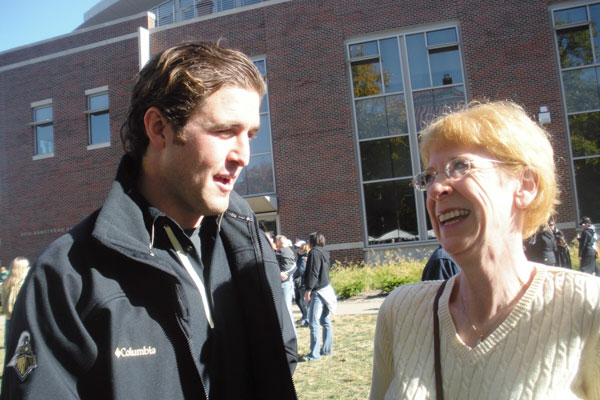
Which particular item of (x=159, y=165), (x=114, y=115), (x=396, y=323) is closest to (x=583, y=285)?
(x=396, y=323)

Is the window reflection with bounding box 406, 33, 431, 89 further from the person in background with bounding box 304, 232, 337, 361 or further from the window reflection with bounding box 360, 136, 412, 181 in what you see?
the person in background with bounding box 304, 232, 337, 361

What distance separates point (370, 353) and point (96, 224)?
20.8 feet

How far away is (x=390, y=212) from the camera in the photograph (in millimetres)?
18125

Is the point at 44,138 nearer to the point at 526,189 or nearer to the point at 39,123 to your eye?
the point at 39,123

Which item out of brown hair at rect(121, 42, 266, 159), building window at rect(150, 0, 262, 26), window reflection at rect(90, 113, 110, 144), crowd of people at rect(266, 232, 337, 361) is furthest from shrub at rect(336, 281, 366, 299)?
building window at rect(150, 0, 262, 26)

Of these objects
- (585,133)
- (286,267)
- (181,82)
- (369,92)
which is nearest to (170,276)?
(181,82)

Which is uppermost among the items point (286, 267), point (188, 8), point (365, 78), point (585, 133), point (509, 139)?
point (188, 8)

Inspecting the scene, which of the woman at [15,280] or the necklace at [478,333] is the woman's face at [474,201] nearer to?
the necklace at [478,333]

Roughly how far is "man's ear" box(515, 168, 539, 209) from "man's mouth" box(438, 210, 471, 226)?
0.75 feet

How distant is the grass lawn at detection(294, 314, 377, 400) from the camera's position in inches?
224

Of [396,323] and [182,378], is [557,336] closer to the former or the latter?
[396,323]

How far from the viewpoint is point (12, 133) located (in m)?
23.1

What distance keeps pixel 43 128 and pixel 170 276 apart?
24457mm

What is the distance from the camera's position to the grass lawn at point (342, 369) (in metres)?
5.70
